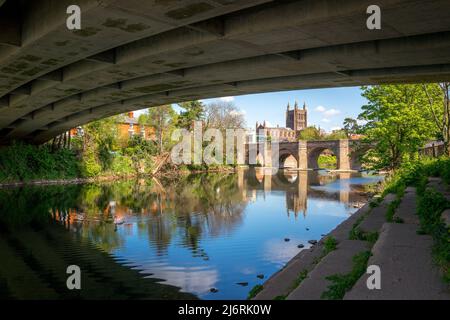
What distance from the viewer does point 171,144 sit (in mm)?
55344

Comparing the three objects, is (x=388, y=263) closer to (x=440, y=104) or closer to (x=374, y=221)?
(x=374, y=221)

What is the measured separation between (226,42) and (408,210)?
22.7ft

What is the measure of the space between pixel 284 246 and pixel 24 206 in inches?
680

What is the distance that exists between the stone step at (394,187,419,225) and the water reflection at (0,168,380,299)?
3498 mm

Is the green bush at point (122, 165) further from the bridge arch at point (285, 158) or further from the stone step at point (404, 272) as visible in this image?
the bridge arch at point (285, 158)

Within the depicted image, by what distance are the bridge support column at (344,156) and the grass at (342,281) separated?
7250 centimetres

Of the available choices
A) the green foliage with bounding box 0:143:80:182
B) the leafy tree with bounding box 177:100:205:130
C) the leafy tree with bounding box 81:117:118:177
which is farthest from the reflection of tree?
the leafy tree with bounding box 177:100:205:130

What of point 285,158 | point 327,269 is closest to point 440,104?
point 327,269

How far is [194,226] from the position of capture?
1716cm

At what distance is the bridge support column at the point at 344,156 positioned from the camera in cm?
7644

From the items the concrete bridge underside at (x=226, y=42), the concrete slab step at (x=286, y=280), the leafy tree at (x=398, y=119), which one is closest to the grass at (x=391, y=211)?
the concrete slab step at (x=286, y=280)

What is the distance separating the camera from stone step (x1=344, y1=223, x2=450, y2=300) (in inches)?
203

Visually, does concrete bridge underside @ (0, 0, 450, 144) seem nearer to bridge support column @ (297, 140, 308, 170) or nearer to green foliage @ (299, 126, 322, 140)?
bridge support column @ (297, 140, 308, 170)
